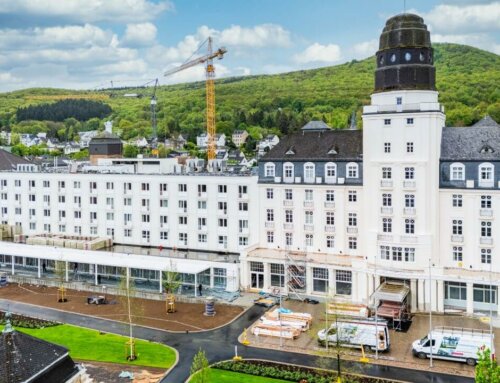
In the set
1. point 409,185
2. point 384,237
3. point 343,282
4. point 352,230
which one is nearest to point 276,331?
point 343,282

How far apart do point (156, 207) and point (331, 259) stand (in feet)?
71.4

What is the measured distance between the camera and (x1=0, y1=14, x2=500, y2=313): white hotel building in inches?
1917

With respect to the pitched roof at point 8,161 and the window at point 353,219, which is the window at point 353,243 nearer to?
the window at point 353,219

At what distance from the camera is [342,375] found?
35.0 metres

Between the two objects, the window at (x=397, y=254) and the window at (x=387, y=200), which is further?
the window at (x=387, y=200)

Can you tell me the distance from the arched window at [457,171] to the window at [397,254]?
765 cm

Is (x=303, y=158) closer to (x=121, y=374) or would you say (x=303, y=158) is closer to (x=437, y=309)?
(x=437, y=309)

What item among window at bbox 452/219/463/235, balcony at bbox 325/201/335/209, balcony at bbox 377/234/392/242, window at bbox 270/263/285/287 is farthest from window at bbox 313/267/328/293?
window at bbox 452/219/463/235

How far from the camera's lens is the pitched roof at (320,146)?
54.4 metres

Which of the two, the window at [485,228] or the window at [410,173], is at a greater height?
the window at [410,173]

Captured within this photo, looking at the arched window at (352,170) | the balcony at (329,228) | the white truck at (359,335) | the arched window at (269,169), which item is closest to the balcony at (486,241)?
the arched window at (352,170)

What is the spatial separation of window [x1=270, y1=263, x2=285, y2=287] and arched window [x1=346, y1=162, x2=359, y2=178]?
10.7 metres

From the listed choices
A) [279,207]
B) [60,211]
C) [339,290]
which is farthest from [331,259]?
[60,211]

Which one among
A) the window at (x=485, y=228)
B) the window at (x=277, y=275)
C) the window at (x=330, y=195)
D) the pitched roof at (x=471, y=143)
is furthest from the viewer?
the window at (x=330, y=195)
